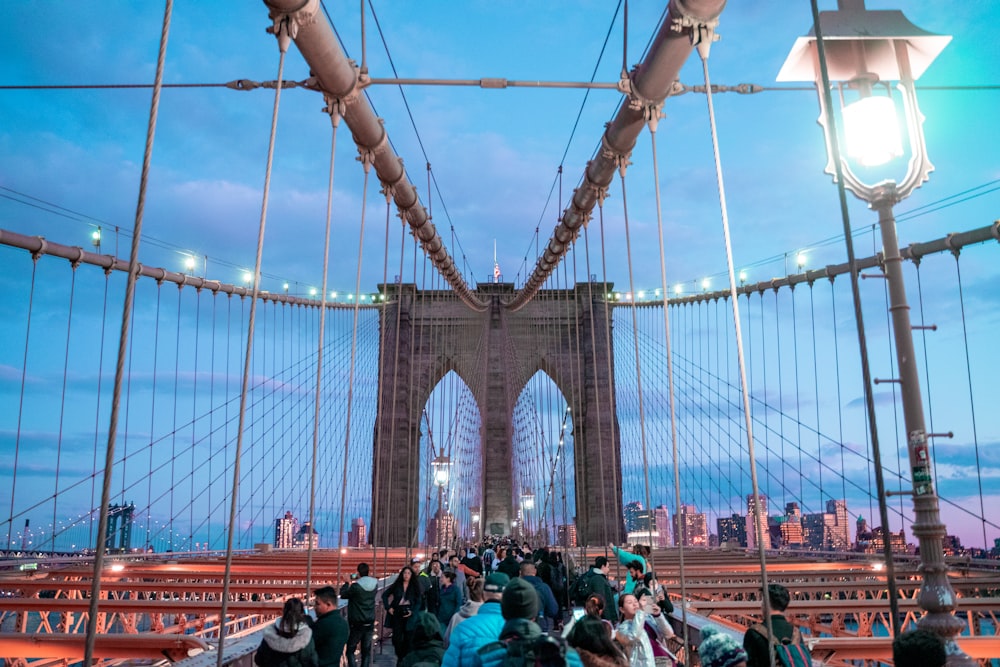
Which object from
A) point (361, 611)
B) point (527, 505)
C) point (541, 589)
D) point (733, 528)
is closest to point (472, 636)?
point (361, 611)

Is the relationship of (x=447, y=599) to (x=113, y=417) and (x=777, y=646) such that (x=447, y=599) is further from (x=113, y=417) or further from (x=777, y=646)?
(x=113, y=417)

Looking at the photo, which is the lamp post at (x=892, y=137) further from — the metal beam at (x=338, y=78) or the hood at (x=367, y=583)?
the hood at (x=367, y=583)

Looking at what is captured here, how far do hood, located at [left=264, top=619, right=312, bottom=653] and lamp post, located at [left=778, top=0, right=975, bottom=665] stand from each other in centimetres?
252

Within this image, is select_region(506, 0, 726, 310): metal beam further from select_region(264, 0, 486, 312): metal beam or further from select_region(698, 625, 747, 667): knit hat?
select_region(698, 625, 747, 667): knit hat

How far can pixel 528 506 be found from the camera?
88.4 ft

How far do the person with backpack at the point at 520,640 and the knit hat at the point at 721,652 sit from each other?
45 cm

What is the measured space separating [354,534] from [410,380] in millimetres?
14664

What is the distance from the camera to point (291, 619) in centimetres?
306

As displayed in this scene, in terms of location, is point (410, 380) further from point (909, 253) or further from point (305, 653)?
point (305, 653)

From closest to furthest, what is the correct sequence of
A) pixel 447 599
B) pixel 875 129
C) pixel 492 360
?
pixel 875 129 → pixel 447 599 → pixel 492 360

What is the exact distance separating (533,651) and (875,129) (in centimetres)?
267

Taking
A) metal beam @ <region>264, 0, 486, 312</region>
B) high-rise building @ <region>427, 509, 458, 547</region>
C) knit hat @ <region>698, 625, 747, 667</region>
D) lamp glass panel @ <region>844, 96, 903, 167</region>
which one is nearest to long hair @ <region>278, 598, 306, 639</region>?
knit hat @ <region>698, 625, 747, 667</region>

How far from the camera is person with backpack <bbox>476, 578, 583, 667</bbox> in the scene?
1.97 meters

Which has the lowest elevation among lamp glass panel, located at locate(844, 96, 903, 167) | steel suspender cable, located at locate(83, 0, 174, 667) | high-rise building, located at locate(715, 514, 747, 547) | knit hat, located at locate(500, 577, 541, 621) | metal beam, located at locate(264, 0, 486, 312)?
high-rise building, located at locate(715, 514, 747, 547)
